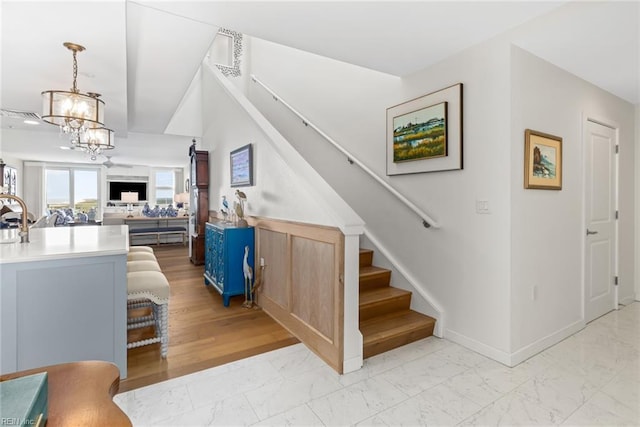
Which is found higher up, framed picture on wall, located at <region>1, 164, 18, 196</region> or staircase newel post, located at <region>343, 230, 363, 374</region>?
framed picture on wall, located at <region>1, 164, 18, 196</region>

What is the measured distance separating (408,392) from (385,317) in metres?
0.86

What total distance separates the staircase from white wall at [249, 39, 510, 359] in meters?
0.24

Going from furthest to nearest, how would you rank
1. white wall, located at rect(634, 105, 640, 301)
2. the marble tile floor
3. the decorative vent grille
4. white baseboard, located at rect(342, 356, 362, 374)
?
the decorative vent grille → white wall, located at rect(634, 105, 640, 301) → white baseboard, located at rect(342, 356, 362, 374) → the marble tile floor

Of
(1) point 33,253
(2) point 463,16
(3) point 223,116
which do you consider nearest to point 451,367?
(2) point 463,16

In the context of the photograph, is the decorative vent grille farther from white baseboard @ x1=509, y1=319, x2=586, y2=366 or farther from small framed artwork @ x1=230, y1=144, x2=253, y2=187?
white baseboard @ x1=509, y1=319, x2=586, y2=366

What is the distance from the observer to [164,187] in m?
13.6

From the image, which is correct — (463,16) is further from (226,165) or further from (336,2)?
(226,165)

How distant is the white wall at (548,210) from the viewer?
89.5 inches

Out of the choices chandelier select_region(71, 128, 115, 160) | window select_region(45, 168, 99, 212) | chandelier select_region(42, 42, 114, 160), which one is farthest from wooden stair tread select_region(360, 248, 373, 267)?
window select_region(45, 168, 99, 212)

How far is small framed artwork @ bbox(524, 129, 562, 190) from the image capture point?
231 cm

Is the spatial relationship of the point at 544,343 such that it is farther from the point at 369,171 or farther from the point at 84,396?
the point at 84,396

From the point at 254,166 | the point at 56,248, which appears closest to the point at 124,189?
the point at 254,166

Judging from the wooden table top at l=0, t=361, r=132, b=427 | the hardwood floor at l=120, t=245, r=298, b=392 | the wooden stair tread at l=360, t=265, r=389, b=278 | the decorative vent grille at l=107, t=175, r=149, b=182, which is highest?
the decorative vent grille at l=107, t=175, r=149, b=182

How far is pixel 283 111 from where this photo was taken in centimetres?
490
